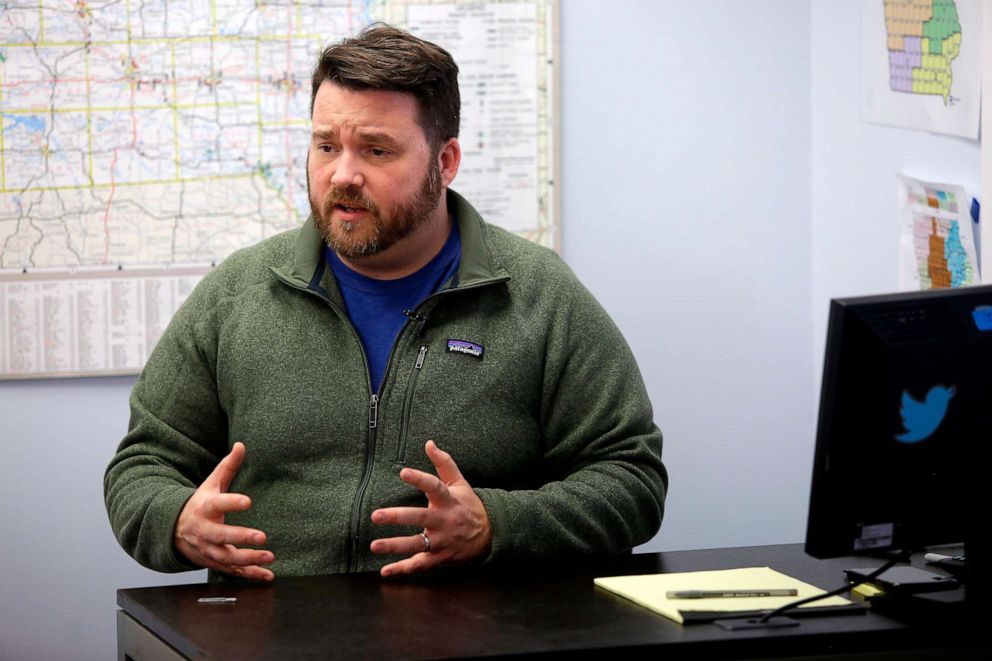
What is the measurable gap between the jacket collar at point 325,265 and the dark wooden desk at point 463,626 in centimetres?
55

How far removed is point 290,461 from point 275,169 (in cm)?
131

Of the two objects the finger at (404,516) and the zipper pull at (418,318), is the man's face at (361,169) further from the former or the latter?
the finger at (404,516)

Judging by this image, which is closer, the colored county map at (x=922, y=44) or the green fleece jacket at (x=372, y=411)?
the green fleece jacket at (x=372, y=411)

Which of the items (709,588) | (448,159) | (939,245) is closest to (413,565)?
(709,588)

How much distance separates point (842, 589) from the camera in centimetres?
165

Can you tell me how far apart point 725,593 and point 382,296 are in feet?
2.73

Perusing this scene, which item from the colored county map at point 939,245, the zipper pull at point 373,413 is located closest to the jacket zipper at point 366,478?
the zipper pull at point 373,413

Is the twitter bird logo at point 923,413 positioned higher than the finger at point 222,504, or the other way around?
the twitter bird logo at point 923,413

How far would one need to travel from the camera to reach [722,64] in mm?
3395

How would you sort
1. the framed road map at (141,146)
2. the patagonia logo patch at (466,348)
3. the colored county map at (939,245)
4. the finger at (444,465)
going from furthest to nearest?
the framed road map at (141,146), the colored county map at (939,245), the patagonia logo patch at (466,348), the finger at (444,465)

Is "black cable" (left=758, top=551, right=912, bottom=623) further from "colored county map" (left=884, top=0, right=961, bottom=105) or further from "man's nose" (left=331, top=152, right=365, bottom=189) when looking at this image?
"colored county map" (left=884, top=0, right=961, bottom=105)

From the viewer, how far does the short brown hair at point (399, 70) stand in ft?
7.06

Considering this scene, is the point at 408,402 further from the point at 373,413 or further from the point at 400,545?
the point at 400,545

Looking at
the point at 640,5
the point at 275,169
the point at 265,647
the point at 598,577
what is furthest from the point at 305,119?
the point at 265,647
